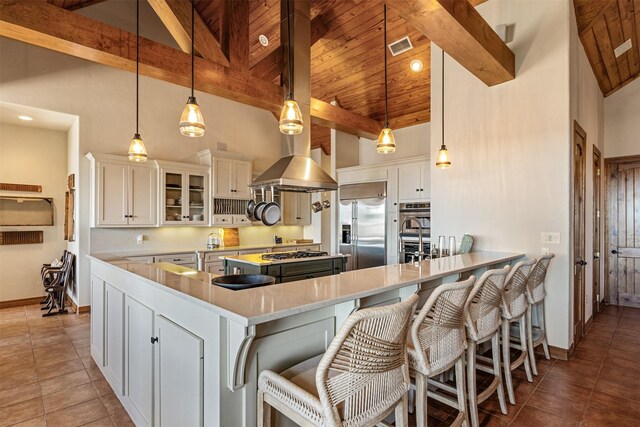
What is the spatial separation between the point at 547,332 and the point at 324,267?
2.55 metres

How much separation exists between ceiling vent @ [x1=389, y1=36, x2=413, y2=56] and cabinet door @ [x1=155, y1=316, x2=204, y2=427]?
15.1ft

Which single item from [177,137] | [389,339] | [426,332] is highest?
[177,137]

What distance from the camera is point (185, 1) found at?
A: 4320 millimetres

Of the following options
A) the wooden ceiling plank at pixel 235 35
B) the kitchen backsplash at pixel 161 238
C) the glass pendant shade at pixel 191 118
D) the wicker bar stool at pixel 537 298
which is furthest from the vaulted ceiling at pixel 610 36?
the kitchen backsplash at pixel 161 238

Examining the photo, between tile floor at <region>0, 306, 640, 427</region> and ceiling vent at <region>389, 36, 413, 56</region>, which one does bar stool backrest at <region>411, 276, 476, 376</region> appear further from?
ceiling vent at <region>389, 36, 413, 56</region>

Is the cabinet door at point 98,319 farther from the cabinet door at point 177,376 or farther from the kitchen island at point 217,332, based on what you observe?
the cabinet door at point 177,376

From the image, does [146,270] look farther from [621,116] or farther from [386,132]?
[621,116]

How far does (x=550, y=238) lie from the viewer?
10.9 feet

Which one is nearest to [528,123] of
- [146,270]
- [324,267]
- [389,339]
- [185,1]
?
[324,267]

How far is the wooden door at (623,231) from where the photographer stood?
16.5 ft

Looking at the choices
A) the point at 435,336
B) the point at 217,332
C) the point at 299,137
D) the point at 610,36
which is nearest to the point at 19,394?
the point at 217,332

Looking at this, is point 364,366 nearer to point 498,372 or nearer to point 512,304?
point 498,372

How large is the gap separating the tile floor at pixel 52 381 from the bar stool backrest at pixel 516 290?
2824mm

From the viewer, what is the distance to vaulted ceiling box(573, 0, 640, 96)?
3443 millimetres
